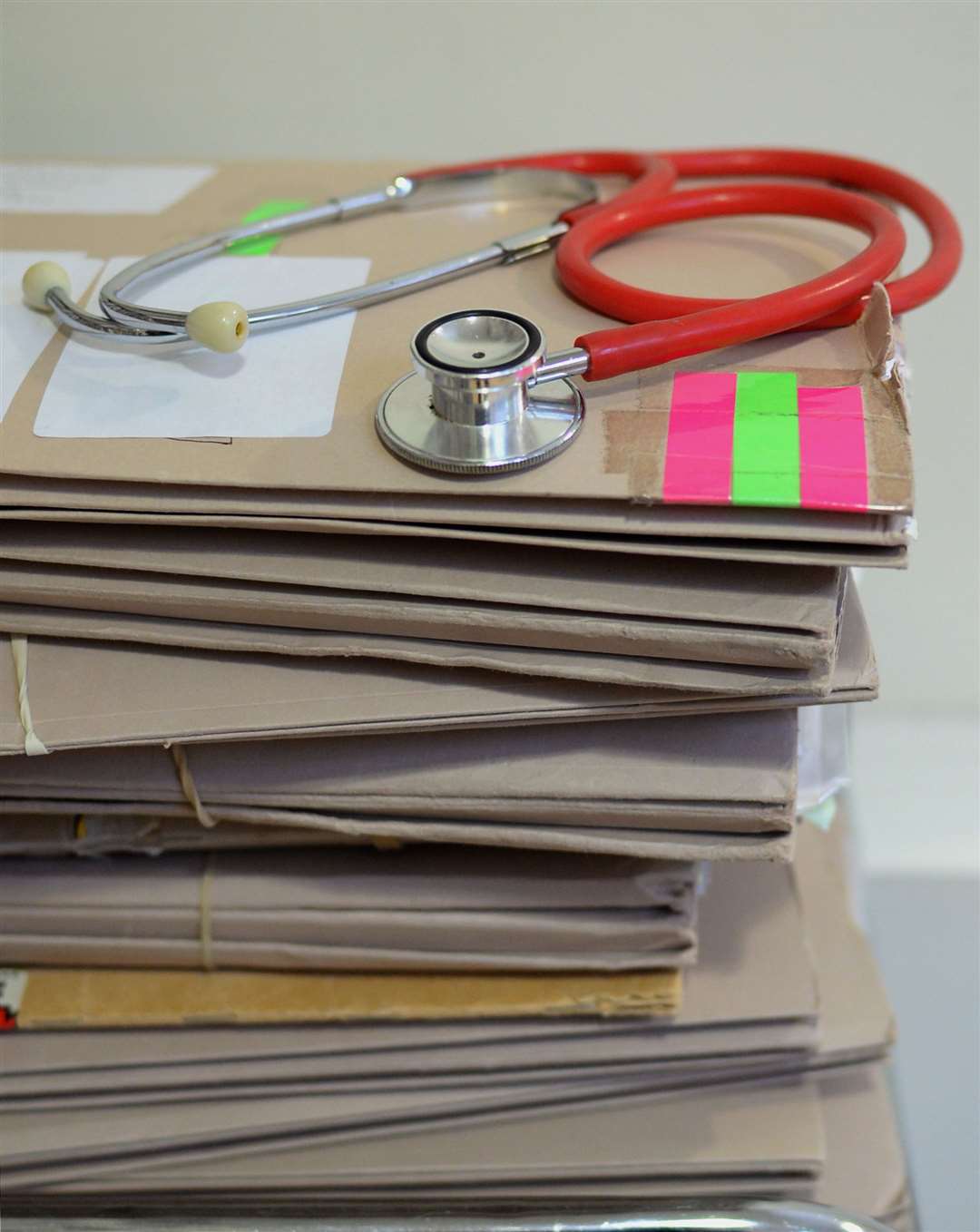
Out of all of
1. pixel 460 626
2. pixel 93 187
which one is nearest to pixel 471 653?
pixel 460 626

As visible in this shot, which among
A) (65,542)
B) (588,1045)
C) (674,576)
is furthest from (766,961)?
(65,542)

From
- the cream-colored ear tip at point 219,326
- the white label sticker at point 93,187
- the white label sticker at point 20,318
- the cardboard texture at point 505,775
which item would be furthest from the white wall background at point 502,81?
the cardboard texture at point 505,775

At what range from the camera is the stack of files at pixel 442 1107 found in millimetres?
561

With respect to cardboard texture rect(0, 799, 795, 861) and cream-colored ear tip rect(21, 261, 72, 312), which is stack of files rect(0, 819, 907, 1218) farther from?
cream-colored ear tip rect(21, 261, 72, 312)

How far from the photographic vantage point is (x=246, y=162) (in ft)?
2.30

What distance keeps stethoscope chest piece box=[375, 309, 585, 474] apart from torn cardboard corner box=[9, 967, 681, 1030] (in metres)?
0.27

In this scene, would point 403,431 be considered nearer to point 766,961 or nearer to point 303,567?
point 303,567

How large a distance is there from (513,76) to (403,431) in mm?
389

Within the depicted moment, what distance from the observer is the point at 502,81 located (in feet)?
2.36

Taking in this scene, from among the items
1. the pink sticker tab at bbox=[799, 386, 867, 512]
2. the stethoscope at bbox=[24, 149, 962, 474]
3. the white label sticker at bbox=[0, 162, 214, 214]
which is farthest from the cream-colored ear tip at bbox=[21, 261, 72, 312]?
the pink sticker tab at bbox=[799, 386, 867, 512]

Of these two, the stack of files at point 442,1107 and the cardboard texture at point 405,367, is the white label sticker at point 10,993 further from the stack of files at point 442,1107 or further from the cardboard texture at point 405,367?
the cardboard texture at point 405,367

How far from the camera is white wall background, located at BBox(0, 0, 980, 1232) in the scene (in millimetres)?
694

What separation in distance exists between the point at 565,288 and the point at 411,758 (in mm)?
223

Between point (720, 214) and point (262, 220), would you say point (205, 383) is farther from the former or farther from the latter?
point (720, 214)
